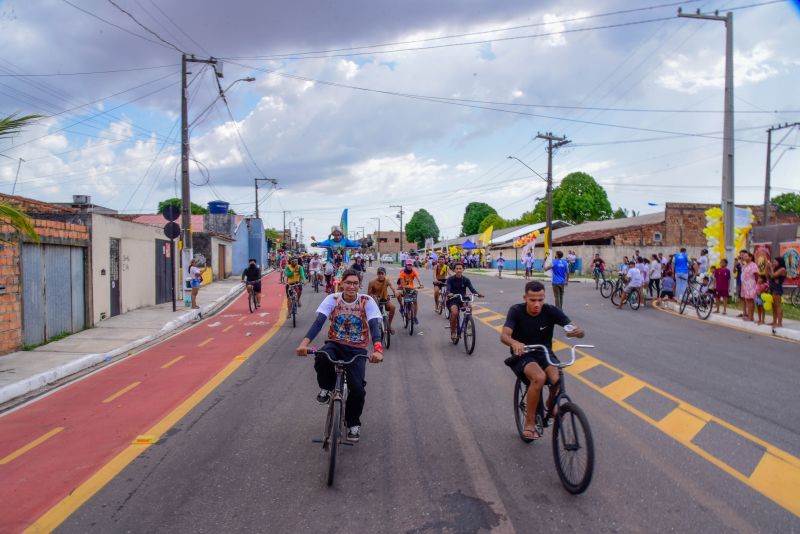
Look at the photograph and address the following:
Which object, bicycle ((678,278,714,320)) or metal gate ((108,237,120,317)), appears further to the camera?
metal gate ((108,237,120,317))

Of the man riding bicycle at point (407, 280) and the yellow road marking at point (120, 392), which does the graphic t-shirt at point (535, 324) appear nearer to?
the yellow road marking at point (120, 392)

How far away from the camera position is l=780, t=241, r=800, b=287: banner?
21453 millimetres

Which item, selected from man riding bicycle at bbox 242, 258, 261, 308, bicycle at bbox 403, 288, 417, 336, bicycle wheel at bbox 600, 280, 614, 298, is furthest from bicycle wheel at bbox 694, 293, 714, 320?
man riding bicycle at bbox 242, 258, 261, 308

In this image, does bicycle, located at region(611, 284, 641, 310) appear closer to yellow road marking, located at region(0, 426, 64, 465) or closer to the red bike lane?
the red bike lane

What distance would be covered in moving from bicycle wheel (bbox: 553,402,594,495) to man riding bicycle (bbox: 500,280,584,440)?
0.49 metres

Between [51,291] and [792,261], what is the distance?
23.8m

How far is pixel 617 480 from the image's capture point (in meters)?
4.81

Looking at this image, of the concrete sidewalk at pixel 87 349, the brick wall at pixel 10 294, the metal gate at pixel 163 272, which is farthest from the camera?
the metal gate at pixel 163 272

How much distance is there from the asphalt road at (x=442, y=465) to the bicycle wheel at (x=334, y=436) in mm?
145

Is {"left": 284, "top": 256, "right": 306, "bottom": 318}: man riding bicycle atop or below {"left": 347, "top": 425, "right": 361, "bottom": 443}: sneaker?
atop

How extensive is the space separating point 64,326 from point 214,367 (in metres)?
6.17

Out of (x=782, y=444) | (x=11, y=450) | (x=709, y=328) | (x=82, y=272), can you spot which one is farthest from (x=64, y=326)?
(x=709, y=328)

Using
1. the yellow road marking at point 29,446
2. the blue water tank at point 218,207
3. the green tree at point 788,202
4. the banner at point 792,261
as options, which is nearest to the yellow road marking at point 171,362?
the yellow road marking at point 29,446

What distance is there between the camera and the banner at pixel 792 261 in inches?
845
